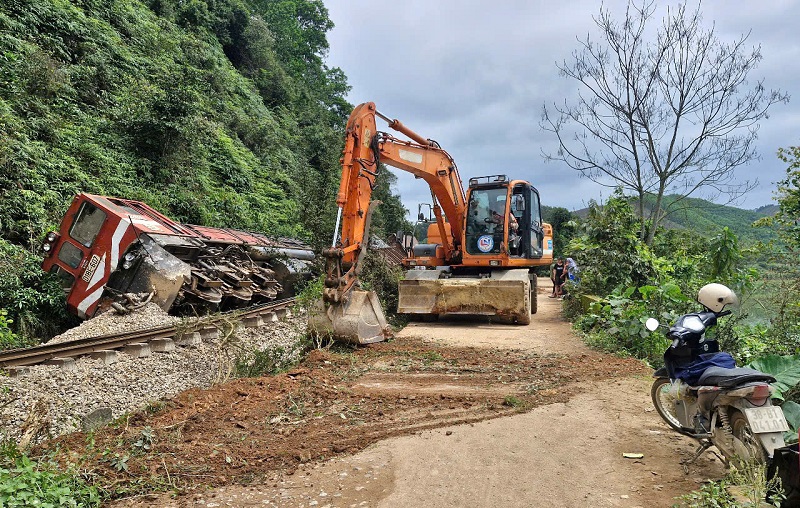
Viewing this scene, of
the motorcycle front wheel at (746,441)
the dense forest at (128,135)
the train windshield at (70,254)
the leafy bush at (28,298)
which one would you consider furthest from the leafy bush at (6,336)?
the motorcycle front wheel at (746,441)

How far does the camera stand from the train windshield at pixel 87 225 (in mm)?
9297

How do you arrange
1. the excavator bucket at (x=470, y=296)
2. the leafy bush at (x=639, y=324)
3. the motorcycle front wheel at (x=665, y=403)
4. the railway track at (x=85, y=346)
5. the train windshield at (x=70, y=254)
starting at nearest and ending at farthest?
the motorcycle front wheel at (x=665, y=403) < the railway track at (x=85, y=346) < the leafy bush at (x=639, y=324) < the train windshield at (x=70, y=254) < the excavator bucket at (x=470, y=296)

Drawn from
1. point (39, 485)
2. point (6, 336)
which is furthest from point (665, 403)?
point (6, 336)

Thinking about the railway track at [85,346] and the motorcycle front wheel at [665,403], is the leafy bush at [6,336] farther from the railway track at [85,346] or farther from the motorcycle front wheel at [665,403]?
the motorcycle front wheel at [665,403]

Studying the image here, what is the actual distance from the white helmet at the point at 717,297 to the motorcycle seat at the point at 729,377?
0.52 metres

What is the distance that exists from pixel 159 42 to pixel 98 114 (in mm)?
7176

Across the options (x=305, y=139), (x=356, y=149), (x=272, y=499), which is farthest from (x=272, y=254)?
(x=305, y=139)

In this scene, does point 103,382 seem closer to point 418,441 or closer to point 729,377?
point 418,441

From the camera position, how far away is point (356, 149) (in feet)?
27.7

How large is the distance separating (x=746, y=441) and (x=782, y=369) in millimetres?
1140

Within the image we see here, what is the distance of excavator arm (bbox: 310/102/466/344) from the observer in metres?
7.68

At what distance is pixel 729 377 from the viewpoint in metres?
3.34

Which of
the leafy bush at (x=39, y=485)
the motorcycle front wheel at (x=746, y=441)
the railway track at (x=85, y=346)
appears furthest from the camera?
the railway track at (x=85, y=346)

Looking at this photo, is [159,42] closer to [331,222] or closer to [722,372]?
[331,222]
